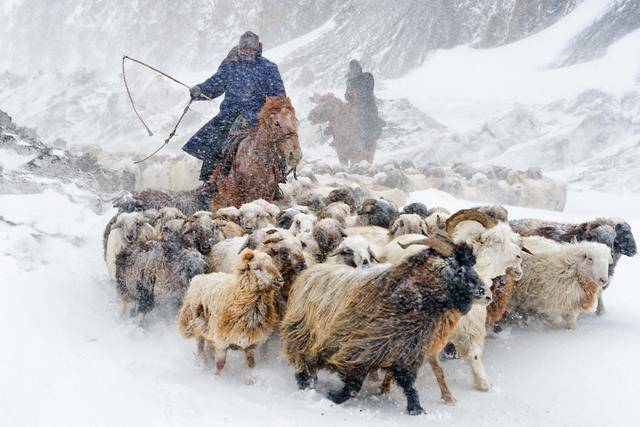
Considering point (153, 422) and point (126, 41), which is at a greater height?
point (126, 41)

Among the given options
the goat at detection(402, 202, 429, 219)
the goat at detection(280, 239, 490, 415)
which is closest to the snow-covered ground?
the goat at detection(280, 239, 490, 415)

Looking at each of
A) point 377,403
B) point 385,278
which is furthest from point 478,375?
point 385,278

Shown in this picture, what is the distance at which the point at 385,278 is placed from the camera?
3.60 meters

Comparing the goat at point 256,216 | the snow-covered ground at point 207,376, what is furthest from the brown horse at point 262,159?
the snow-covered ground at point 207,376

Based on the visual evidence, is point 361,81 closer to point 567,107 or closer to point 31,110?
point 567,107

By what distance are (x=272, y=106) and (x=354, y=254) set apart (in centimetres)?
368

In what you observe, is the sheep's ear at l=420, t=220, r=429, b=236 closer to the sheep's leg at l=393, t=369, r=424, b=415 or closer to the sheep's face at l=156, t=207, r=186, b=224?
the sheep's leg at l=393, t=369, r=424, b=415

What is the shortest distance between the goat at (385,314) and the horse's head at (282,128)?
12.0 feet

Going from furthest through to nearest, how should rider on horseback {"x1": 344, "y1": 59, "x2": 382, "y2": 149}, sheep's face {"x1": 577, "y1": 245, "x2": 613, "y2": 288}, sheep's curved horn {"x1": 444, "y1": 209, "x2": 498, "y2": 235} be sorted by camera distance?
rider on horseback {"x1": 344, "y1": 59, "x2": 382, "y2": 149}
sheep's face {"x1": 577, "y1": 245, "x2": 613, "y2": 288}
sheep's curved horn {"x1": 444, "y1": 209, "x2": 498, "y2": 235}

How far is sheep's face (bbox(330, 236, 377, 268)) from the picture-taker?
14.5 feet

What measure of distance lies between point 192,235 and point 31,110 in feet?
144

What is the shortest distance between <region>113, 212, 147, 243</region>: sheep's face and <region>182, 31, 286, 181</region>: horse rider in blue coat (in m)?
2.24

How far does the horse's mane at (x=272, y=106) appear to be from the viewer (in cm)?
747

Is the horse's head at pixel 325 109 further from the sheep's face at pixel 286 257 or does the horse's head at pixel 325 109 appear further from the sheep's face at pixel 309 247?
the sheep's face at pixel 286 257
